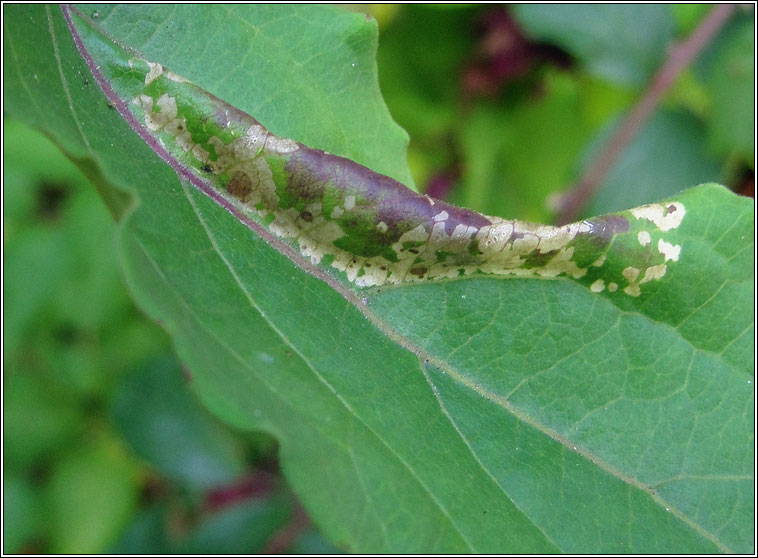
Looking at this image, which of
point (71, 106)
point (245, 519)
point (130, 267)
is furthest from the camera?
point (245, 519)

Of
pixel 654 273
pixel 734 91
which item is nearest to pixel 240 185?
pixel 654 273

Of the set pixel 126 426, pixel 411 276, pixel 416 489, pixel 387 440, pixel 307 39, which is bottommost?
pixel 126 426

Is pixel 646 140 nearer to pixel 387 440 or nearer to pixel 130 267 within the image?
pixel 387 440

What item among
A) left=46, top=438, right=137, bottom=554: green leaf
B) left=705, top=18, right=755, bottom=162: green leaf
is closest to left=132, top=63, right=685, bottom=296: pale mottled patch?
left=705, top=18, right=755, bottom=162: green leaf

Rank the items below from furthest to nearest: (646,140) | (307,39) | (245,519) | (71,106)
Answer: (245,519)
(646,140)
(307,39)
(71,106)

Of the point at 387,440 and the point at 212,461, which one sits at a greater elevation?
the point at 387,440

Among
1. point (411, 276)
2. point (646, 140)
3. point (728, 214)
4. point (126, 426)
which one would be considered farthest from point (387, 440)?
point (126, 426)

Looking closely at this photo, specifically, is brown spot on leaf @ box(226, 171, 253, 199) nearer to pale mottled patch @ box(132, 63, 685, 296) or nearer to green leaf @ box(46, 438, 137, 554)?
pale mottled patch @ box(132, 63, 685, 296)

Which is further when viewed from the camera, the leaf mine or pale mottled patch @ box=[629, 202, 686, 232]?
pale mottled patch @ box=[629, 202, 686, 232]

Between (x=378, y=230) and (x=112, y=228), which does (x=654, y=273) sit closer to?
(x=378, y=230)
